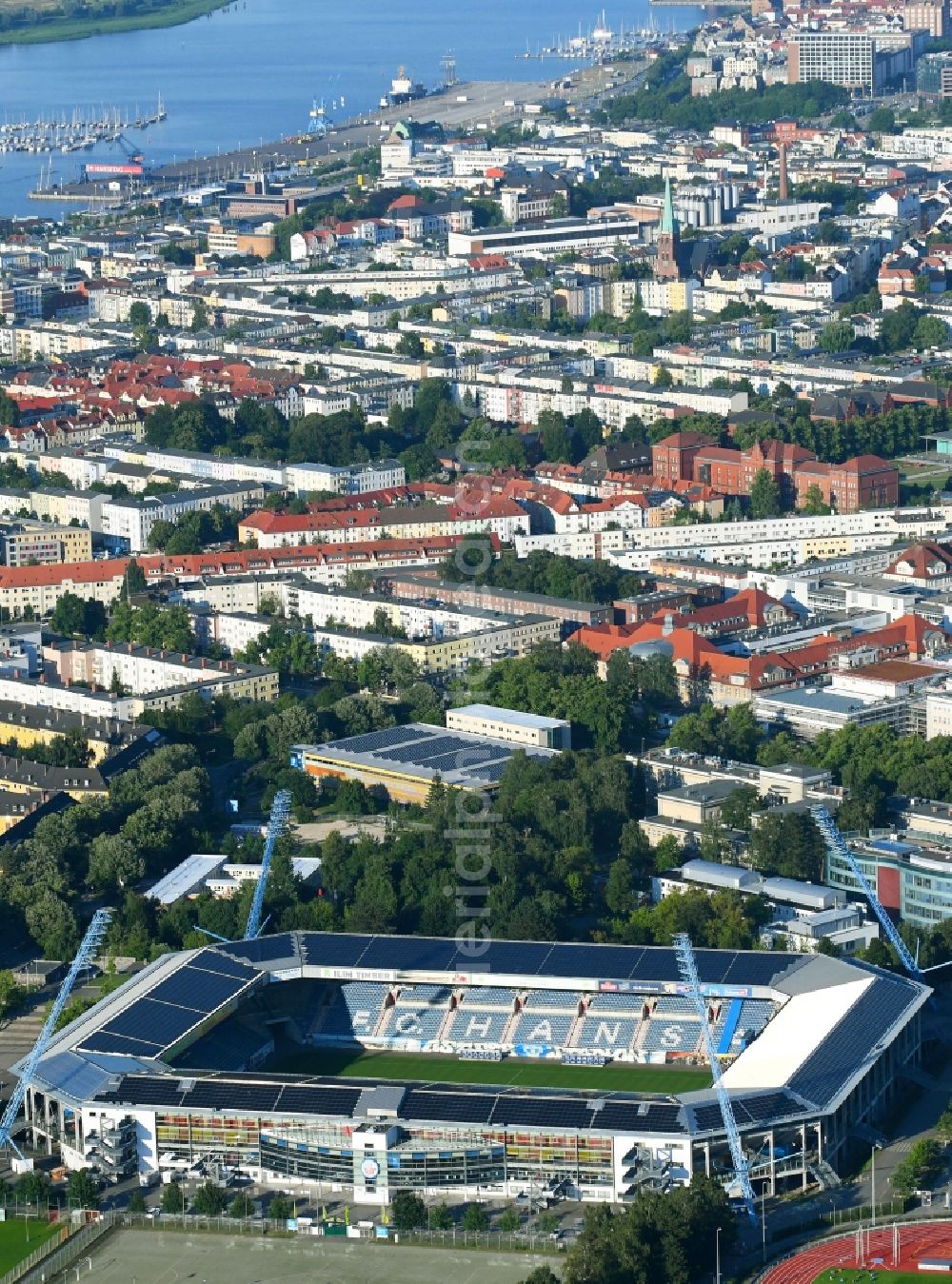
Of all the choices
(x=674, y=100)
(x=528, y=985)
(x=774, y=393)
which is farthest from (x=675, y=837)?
(x=674, y=100)

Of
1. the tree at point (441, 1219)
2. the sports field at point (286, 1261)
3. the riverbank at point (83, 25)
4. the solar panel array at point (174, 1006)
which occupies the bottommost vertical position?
the sports field at point (286, 1261)

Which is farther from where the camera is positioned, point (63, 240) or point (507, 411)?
point (63, 240)

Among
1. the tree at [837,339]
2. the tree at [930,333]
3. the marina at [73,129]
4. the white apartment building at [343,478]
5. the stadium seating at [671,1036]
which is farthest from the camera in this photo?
the marina at [73,129]

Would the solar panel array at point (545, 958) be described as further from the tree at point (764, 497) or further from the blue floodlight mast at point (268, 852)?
the tree at point (764, 497)

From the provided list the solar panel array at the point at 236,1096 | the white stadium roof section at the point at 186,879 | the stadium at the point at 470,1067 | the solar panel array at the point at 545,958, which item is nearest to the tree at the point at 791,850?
the solar panel array at the point at 545,958

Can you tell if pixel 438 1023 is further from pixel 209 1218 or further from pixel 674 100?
pixel 674 100

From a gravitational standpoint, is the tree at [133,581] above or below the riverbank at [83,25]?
below
